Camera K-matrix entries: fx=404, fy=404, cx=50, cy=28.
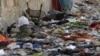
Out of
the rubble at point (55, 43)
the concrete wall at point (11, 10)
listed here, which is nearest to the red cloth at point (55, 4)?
the concrete wall at point (11, 10)

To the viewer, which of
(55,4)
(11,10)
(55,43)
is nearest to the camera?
(55,43)

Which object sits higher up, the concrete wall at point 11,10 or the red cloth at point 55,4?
the concrete wall at point 11,10

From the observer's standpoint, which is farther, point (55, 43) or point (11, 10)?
point (11, 10)

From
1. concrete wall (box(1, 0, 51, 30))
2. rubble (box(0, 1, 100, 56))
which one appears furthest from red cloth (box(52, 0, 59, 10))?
rubble (box(0, 1, 100, 56))

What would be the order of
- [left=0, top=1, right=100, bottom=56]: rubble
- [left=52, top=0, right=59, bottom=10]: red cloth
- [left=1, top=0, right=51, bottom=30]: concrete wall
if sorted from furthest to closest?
[left=52, top=0, right=59, bottom=10]: red cloth → [left=1, top=0, right=51, bottom=30]: concrete wall → [left=0, top=1, right=100, bottom=56]: rubble

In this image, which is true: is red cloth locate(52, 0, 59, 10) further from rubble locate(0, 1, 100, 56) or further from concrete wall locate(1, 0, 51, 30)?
rubble locate(0, 1, 100, 56)

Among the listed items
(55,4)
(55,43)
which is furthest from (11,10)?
(55,4)

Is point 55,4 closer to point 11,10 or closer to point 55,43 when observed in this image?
point 11,10

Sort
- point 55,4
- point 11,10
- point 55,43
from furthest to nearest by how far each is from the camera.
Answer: point 55,4 < point 11,10 < point 55,43

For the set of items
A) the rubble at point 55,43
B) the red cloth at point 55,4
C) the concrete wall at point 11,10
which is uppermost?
the concrete wall at point 11,10

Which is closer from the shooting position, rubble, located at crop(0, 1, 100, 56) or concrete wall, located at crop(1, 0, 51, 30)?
rubble, located at crop(0, 1, 100, 56)

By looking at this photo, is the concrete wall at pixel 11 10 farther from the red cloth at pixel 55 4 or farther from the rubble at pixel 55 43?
the red cloth at pixel 55 4

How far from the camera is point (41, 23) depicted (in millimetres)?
12930

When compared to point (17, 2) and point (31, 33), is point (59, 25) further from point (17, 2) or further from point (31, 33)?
Result: point (31, 33)
